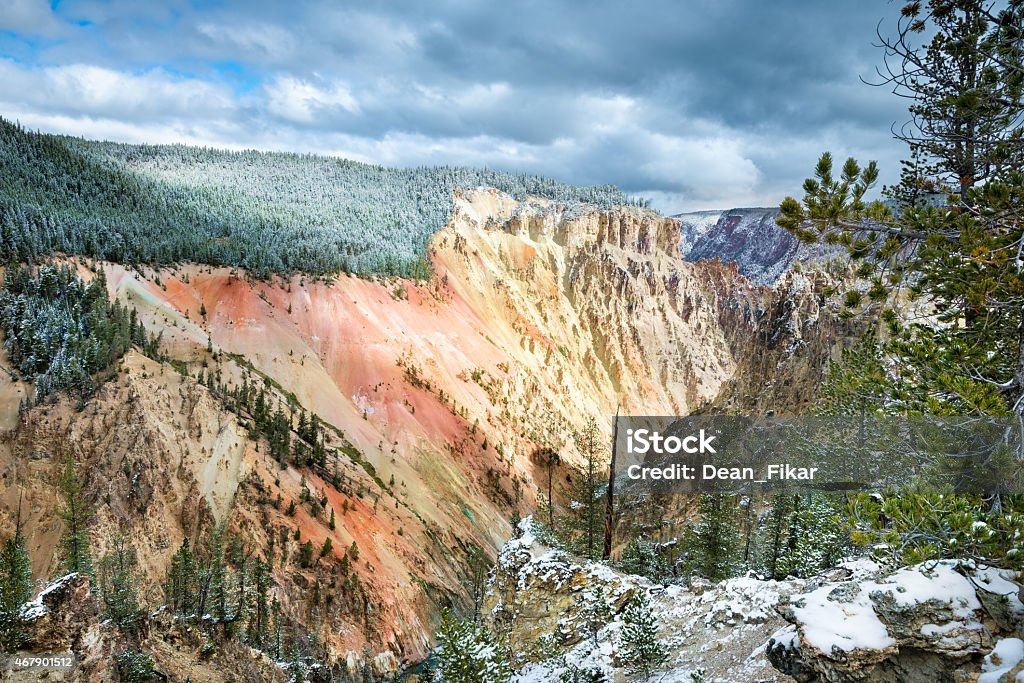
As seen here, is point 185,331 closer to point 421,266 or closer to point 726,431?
point 421,266

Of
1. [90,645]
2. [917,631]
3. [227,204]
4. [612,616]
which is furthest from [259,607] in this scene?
[227,204]

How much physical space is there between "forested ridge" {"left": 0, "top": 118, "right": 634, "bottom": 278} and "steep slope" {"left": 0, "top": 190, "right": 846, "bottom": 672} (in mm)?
3651

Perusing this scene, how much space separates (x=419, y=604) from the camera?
3900 centimetres

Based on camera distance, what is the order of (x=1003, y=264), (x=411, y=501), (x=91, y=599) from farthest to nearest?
(x=411, y=501), (x=91, y=599), (x=1003, y=264)

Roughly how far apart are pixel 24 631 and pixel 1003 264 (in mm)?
19245

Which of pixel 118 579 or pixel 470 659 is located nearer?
pixel 470 659

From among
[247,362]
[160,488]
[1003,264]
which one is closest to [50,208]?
[247,362]

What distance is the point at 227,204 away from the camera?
84.3m

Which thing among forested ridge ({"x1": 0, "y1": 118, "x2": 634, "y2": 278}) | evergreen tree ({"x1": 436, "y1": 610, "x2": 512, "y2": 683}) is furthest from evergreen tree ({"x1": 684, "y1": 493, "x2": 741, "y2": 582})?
forested ridge ({"x1": 0, "y1": 118, "x2": 634, "y2": 278})

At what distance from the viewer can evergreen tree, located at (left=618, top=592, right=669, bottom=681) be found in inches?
531
